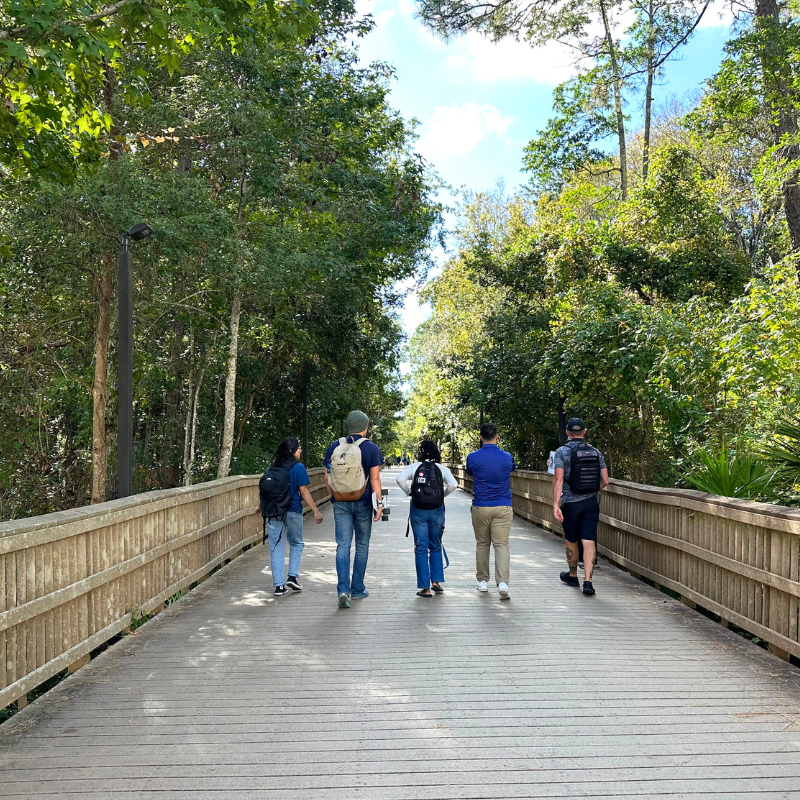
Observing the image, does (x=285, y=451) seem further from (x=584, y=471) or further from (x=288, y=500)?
(x=584, y=471)

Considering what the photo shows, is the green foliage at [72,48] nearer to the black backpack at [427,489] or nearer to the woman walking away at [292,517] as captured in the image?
the woman walking away at [292,517]

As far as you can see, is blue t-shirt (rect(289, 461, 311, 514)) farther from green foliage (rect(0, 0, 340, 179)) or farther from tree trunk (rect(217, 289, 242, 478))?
tree trunk (rect(217, 289, 242, 478))

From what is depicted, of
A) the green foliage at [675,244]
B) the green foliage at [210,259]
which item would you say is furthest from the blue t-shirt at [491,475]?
the green foliage at [675,244]

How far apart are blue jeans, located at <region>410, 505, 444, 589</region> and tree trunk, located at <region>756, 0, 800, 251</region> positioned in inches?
360

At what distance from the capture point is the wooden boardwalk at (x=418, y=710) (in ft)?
12.7

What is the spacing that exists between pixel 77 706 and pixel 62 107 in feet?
20.1

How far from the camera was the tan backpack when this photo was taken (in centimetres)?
810

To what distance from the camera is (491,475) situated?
8.52 m

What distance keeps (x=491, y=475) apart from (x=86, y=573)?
4.16 meters

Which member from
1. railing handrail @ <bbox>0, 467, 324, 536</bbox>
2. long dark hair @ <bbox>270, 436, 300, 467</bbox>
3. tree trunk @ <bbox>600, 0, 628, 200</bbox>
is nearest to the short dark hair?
long dark hair @ <bbox>270, 436, 300, 467</bbox>

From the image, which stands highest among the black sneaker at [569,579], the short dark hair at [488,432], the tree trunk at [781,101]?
the tree trunk at [781,101]

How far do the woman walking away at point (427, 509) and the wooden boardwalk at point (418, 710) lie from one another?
575 mm

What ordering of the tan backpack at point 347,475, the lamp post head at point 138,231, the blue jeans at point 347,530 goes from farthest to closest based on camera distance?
the lamp post head at point 138,231 < the blue jeans at point 347,530 < the tan backpack at point 347,475

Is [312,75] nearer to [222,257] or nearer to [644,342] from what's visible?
[222,257]
